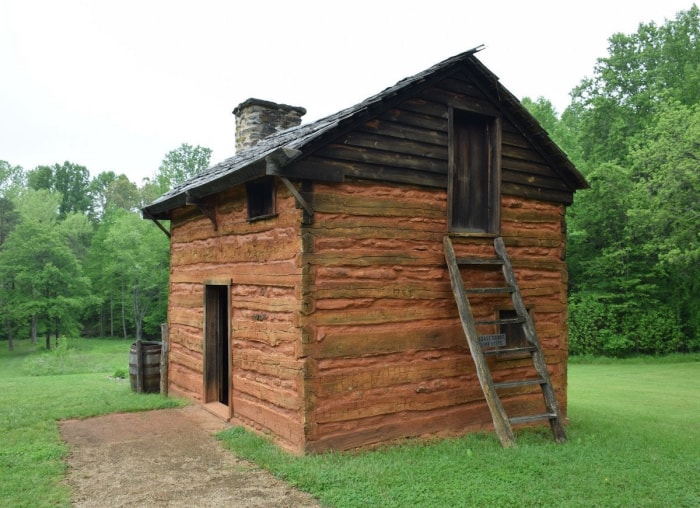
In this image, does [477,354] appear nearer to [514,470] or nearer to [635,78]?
[514,470]

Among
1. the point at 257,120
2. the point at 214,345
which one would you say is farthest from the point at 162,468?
the point at 257,120

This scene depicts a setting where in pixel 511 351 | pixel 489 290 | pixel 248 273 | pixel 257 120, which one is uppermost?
pixel 257 120

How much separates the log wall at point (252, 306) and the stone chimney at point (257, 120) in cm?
312

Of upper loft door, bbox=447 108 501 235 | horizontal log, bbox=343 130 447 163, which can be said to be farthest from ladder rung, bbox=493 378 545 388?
horizontal log, bbox=343 130 447 163

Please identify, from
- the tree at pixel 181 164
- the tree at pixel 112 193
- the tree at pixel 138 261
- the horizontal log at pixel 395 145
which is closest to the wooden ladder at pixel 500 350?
the horizontal log at pixel 395 145

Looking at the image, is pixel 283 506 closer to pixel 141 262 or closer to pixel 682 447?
pixel 682 447

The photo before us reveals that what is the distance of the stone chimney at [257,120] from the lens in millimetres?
13273

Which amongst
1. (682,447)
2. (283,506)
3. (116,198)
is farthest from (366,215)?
(116,198)

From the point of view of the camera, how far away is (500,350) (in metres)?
7.67

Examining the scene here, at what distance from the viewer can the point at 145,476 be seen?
6.42m

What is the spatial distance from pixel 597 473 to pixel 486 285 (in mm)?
3030

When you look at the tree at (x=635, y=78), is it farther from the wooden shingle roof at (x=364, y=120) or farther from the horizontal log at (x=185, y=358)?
the horizontal log at (x=185, y=358)

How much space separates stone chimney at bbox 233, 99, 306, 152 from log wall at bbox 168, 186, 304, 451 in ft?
10.2

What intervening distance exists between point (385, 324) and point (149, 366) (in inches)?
241
